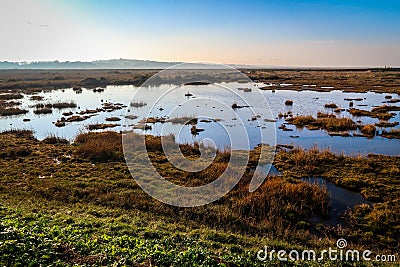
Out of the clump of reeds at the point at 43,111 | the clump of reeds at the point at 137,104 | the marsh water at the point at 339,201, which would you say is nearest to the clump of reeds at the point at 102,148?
the marsh water at the point at 339,201

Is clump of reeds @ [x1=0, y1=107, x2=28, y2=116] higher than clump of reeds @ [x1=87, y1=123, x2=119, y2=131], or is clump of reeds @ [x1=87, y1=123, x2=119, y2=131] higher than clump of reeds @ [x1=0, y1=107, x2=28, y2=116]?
clump of reeds @ [x1=0, y1=107, x2=28, y2=116]

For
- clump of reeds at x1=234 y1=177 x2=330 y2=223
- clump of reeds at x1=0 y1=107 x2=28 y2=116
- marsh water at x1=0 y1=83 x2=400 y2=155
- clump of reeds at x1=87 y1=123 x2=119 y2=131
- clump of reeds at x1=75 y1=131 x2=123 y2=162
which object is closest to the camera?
clump of reeds at x1=234 y1=177 x2=330 y2=223

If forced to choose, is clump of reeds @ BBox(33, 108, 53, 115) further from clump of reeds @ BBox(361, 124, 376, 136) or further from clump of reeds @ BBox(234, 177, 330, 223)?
clump of reeds @ BBox(361, 124, 376, 136)

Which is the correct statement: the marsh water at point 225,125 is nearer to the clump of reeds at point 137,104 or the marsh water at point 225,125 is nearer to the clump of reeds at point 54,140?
the clump of reeds at point 137,104

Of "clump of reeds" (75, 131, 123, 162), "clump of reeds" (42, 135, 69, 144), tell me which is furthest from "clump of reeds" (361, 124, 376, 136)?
"clump of reeds" (42, 135, 69, 144)

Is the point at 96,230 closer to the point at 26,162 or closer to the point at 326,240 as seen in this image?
the point at 326,240

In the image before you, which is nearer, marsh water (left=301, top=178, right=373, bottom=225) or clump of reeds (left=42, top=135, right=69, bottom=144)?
marsh water (left=301, top=178, right=373, bottom=225)

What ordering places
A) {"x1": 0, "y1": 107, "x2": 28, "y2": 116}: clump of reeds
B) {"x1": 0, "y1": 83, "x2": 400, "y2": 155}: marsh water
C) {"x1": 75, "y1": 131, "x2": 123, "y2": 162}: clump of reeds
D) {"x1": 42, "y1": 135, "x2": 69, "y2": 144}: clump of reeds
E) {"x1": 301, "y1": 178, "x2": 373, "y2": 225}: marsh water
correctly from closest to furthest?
{"x1": 301, "y1": 178, "x2": 373, "y2": 225}: marsh water, {"x1": 75, "y1": 131, "x2": 123, "y2": 162}: clump of reeds, {"x1": 0, "y1": 83, "x2": 400, "y2": 155}: marsh water, {"x1": 42, "y1": 135, "x2": 69, "y2": 144}: clump of reeds, {"x1": 0, "y1": 107, "x2": 28, "y2": 116}: clump of reeds

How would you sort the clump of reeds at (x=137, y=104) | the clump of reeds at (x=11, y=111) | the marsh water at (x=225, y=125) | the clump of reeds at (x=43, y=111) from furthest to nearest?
the clump of reeds at (x=137, y=104), the clump of reeds at (x=43, y=111), the clump of reeds at (x=11, y=111), the marsh water at (x=225, y=125)

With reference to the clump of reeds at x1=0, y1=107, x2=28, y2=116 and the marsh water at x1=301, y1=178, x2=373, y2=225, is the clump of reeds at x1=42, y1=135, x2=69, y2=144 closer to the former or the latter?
the clump of reeds at x1=0, y1=107, x2=28, y2=116

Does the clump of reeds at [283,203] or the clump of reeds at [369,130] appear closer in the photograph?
the clump of reeds at [283,203]

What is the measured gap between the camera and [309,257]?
843cm

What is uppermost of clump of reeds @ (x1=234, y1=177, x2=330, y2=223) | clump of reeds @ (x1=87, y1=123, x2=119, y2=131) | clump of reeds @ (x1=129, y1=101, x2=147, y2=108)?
clump of reeds @ (x1=129, y1=101, x2=147, y2=108)

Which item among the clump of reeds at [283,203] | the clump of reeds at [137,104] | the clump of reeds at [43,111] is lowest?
the clump of reeds at [283,203]
